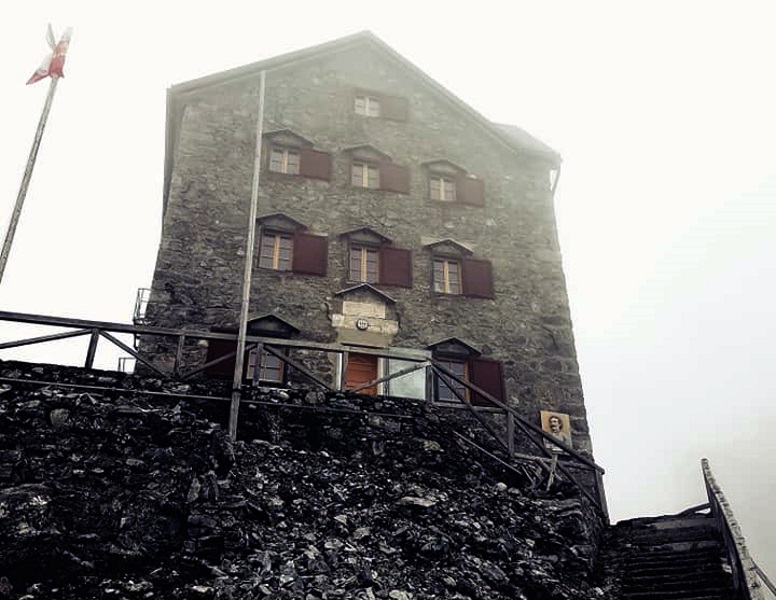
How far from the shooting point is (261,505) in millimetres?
8789

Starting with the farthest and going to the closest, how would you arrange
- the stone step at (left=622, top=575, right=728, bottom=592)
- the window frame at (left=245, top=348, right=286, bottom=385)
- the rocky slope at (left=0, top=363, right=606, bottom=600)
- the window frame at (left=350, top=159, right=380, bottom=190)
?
the window frame at (left=350, top=159, right=380, bottom=190) → the window frame at (left=245, top=348, right=286, bottom=385) → the stone step at (left=622, top=575, right=728, bottom=592) → the rocky slope at (left=0, top=363, right=606, bottom=600)

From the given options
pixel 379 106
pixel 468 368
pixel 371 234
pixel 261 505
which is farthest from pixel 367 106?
pixel 261 505

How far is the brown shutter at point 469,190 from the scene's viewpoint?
19391mm

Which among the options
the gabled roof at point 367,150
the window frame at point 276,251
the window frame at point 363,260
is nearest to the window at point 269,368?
the window frame at point 276,251

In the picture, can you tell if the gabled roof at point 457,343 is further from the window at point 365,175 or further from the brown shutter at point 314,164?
the brown shutter at point 314,164

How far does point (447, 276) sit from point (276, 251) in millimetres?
4157

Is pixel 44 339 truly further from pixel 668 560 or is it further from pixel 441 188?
pixel 441 188

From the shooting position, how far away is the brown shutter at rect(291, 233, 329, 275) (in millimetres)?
16734

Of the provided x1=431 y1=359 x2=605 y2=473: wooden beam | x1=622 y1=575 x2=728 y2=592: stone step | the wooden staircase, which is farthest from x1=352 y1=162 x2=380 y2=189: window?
x1=622 y1=575 x2=728 y2=592: stone step

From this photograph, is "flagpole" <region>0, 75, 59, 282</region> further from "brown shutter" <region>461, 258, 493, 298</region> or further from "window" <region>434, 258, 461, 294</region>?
"brown shutter" <region>461, 258, 493, 298</region>

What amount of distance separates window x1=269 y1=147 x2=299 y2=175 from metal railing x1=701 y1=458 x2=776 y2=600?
38.4ft

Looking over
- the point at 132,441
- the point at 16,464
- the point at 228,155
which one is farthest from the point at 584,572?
the point at 228,155

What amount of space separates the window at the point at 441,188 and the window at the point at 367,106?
8.00ft

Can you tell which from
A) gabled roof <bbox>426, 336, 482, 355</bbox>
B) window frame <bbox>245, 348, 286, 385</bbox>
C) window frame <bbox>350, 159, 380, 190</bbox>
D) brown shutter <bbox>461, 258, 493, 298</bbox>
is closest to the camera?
window frame <bbox>245, 348, 286, 385</bbox>
